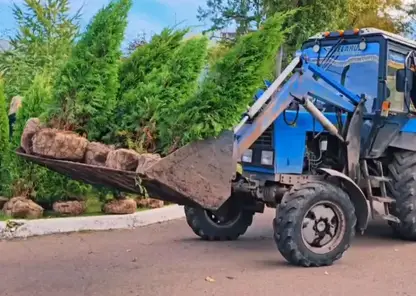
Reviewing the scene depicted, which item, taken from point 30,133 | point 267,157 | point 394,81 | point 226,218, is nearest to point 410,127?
point 394,81

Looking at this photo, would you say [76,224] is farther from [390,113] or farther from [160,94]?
[390,113]

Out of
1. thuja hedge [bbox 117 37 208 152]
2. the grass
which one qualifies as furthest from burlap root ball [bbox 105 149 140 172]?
the grass

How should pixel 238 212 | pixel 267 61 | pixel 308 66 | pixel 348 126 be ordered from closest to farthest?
pixel 267 61 → pixel 308 66 → pixel 348 126 → pixel 238 212

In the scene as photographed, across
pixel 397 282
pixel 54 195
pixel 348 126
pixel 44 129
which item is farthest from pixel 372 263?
pixel 54 195

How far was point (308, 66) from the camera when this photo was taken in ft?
25.2

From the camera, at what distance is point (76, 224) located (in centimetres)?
952

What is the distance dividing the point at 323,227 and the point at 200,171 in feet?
6.28

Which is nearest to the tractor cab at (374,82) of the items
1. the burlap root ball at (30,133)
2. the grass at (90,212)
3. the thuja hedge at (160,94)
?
the thuja hedge at (160,94)

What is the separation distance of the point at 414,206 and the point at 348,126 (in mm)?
1420

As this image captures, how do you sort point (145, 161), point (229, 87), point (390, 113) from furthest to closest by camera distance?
point (390, 113) < point (229, 87) < point (145, 161)

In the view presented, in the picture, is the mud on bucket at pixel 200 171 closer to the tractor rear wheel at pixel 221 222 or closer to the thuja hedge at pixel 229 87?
the thuja hedge at pixel 229 87

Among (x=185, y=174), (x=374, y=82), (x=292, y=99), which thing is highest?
(x=374, y=82)

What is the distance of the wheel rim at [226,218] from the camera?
360 inches

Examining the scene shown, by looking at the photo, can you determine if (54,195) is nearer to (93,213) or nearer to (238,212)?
(93,213)
